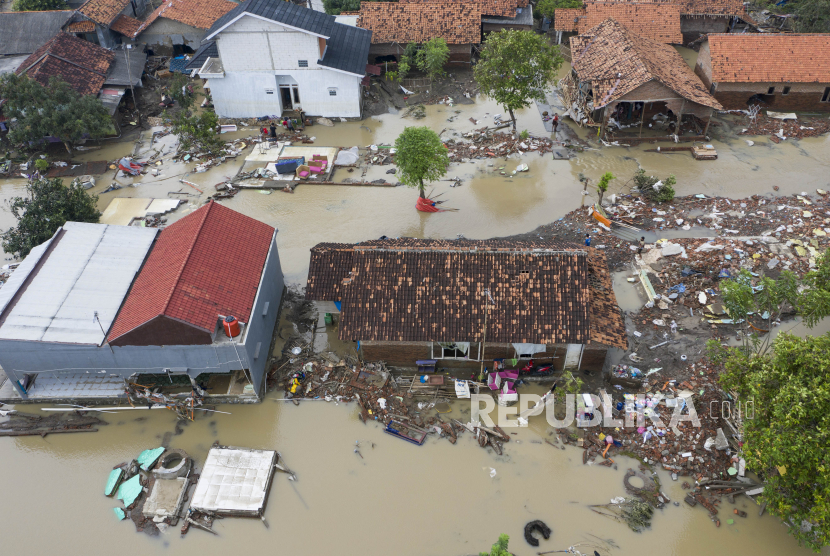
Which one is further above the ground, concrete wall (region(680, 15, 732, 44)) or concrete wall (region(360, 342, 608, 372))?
concrete wall (region(680, 15, 732, 44))

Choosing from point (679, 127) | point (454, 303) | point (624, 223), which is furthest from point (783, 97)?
point (454, 303)

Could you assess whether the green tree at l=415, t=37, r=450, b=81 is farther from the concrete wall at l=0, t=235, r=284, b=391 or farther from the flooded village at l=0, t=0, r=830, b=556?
the concrete wall at l=0, t=235, r=284, b=391

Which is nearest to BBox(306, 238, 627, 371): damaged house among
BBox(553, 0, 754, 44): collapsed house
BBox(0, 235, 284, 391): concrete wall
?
BBox(0, 235, 284, 391): concrete wall

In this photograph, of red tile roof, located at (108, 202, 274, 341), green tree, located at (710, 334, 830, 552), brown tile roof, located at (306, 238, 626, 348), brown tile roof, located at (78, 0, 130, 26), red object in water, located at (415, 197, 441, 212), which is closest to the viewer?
green tree, located at (710, 334, 830, 552)

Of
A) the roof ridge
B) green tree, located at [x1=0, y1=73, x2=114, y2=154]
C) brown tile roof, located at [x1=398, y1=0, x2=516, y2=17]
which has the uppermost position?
brown tile roof, located at [x1=398, y1=0, x2=516, y2=17]

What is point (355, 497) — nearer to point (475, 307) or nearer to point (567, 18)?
point (475, 307)

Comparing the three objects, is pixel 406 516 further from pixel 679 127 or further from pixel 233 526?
pixel 679 127
